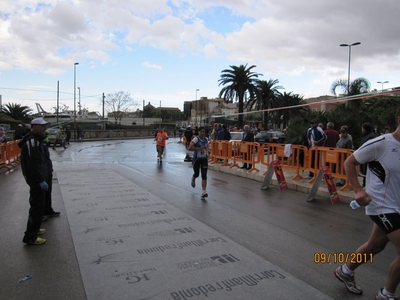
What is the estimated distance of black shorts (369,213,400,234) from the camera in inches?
118

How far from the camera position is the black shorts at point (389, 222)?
299 cm

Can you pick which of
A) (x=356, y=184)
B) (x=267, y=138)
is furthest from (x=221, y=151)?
(x=267, y=138)

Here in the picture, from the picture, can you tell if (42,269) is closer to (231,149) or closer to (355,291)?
(355,291)

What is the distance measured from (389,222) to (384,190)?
0.29m

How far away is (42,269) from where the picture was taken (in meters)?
Answer: 4.11

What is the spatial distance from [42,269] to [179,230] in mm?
2178

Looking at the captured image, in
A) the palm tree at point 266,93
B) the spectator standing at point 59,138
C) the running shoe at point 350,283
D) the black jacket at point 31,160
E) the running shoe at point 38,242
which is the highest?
the palm tree at point 266,93

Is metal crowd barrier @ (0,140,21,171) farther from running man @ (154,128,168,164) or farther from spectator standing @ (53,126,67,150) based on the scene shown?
spectator standing @ (53,126,67,150)

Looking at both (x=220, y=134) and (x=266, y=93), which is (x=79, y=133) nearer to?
(x=266, y=93)

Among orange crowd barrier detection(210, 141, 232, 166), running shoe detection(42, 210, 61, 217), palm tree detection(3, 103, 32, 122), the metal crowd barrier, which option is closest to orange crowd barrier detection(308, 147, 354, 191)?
orange crowd barrier detection(210, 141, 232, 166)

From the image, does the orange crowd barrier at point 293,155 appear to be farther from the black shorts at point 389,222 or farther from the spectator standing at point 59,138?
the spectator standing at point 59,138
